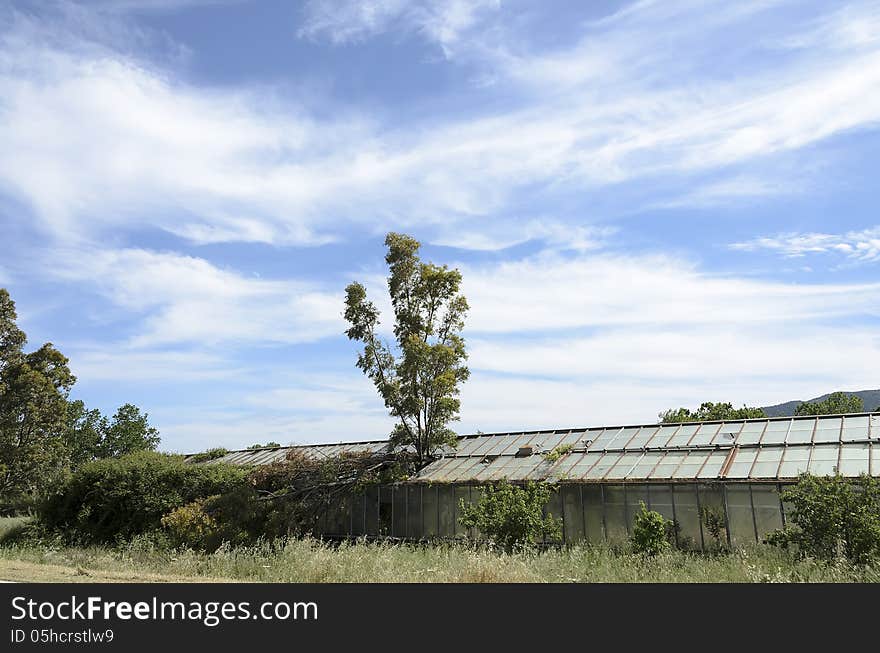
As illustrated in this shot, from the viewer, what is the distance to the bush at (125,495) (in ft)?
99.0

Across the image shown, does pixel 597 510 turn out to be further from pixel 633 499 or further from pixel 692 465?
pixel 692 465

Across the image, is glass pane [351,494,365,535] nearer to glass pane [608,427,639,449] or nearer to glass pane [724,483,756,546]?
glass pane [608,427,639,449]

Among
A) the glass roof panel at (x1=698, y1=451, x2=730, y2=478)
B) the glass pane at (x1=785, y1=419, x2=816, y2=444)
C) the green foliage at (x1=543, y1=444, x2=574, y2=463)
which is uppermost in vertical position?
the glass pane at (x1=785, y1=419, x2=816, y2=444)

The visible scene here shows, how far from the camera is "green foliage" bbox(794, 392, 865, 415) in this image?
193 ft

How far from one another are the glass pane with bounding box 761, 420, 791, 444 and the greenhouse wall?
3465 millimetres

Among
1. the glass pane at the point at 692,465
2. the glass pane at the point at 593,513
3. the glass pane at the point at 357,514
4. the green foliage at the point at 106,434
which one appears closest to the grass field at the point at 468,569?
the glass pane at the point at 593,513

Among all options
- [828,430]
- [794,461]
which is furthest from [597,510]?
[828,430]

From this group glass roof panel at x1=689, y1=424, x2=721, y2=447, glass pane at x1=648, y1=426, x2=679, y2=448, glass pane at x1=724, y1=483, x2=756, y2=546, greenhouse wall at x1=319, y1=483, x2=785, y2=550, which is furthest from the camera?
glass pane at x1=648, y1=426, x2=679, y2=448

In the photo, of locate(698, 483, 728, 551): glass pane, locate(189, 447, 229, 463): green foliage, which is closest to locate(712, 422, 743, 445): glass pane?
locate(698, 483, 728, 551): glass pane

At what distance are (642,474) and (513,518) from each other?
499 cm

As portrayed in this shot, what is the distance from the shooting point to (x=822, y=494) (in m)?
16.3

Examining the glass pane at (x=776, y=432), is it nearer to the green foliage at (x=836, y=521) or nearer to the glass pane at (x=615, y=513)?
the glass pane at (x=615, y=513)
